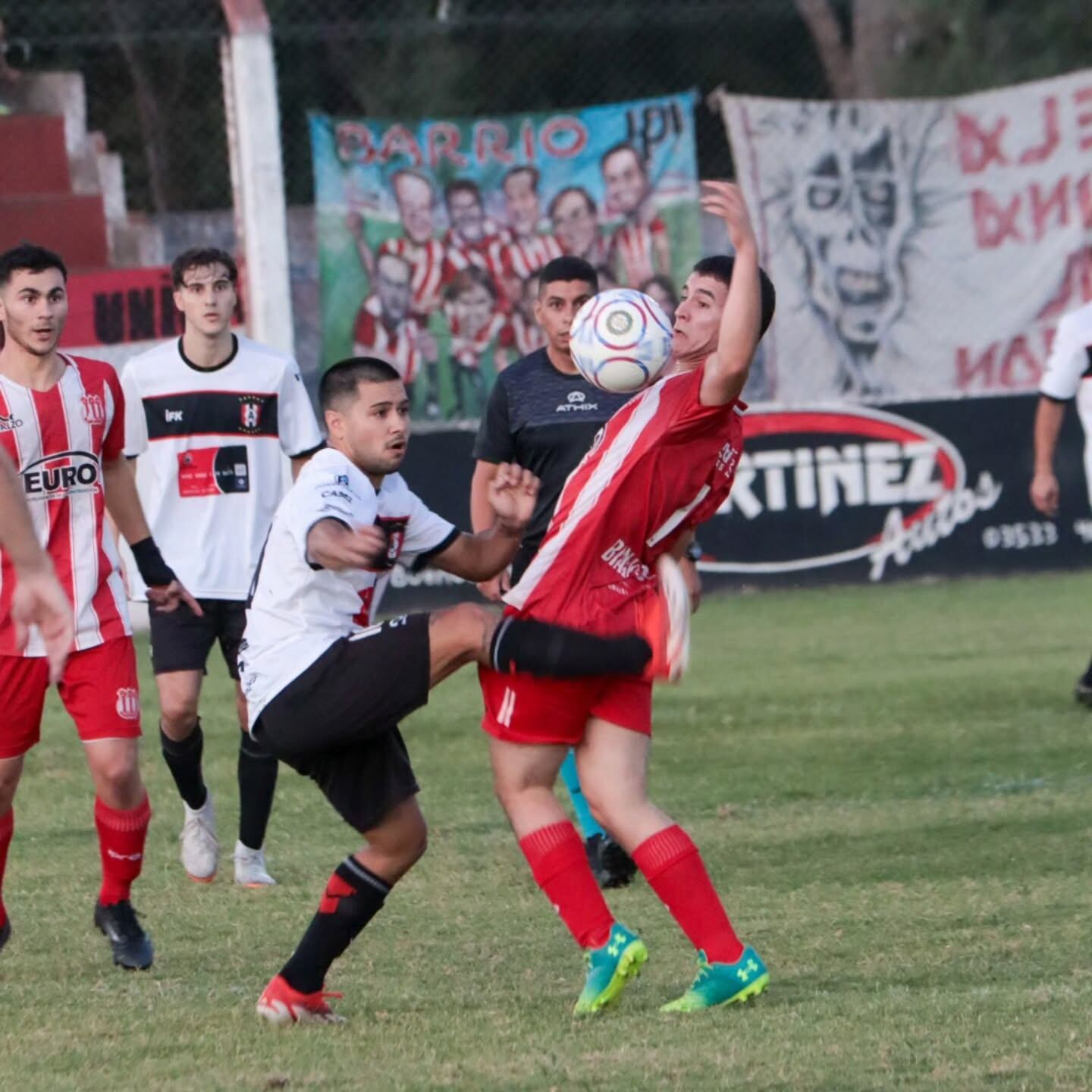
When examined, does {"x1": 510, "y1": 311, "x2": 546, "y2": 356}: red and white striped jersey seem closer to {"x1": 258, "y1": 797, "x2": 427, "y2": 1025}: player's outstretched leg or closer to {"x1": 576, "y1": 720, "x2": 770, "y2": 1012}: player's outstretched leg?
{"x1": 576, "y1": 720, "x2": 770, "y2": 1012}: player's outstretched leg

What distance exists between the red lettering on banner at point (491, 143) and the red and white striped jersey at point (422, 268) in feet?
2.52

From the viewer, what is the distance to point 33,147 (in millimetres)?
16219

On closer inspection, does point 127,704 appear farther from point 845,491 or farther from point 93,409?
point 845,491

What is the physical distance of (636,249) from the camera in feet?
54.2

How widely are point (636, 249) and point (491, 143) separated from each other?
54.4 inches

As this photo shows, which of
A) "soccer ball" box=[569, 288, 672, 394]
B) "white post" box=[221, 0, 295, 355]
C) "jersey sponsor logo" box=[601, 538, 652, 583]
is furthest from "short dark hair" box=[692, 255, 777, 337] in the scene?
"white post" box=[221, 0, 295, 355]

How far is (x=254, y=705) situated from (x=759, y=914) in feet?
6.43

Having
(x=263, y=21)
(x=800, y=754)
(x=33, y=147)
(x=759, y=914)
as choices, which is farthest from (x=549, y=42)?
(x=759, y=914)

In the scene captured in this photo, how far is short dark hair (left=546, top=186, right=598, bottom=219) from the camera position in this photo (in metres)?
16.5

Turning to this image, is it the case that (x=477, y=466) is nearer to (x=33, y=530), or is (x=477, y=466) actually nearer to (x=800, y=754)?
(x=800, y=754)

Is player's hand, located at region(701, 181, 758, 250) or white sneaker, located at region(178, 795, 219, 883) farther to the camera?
white sneaker, located at region(178, 795, 219, 883)

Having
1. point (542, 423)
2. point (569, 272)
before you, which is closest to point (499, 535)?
point (542, 423)

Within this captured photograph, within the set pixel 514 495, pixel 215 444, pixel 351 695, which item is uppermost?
pixel 514 495

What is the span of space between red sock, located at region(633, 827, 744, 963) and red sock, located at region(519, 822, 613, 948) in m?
0.15
